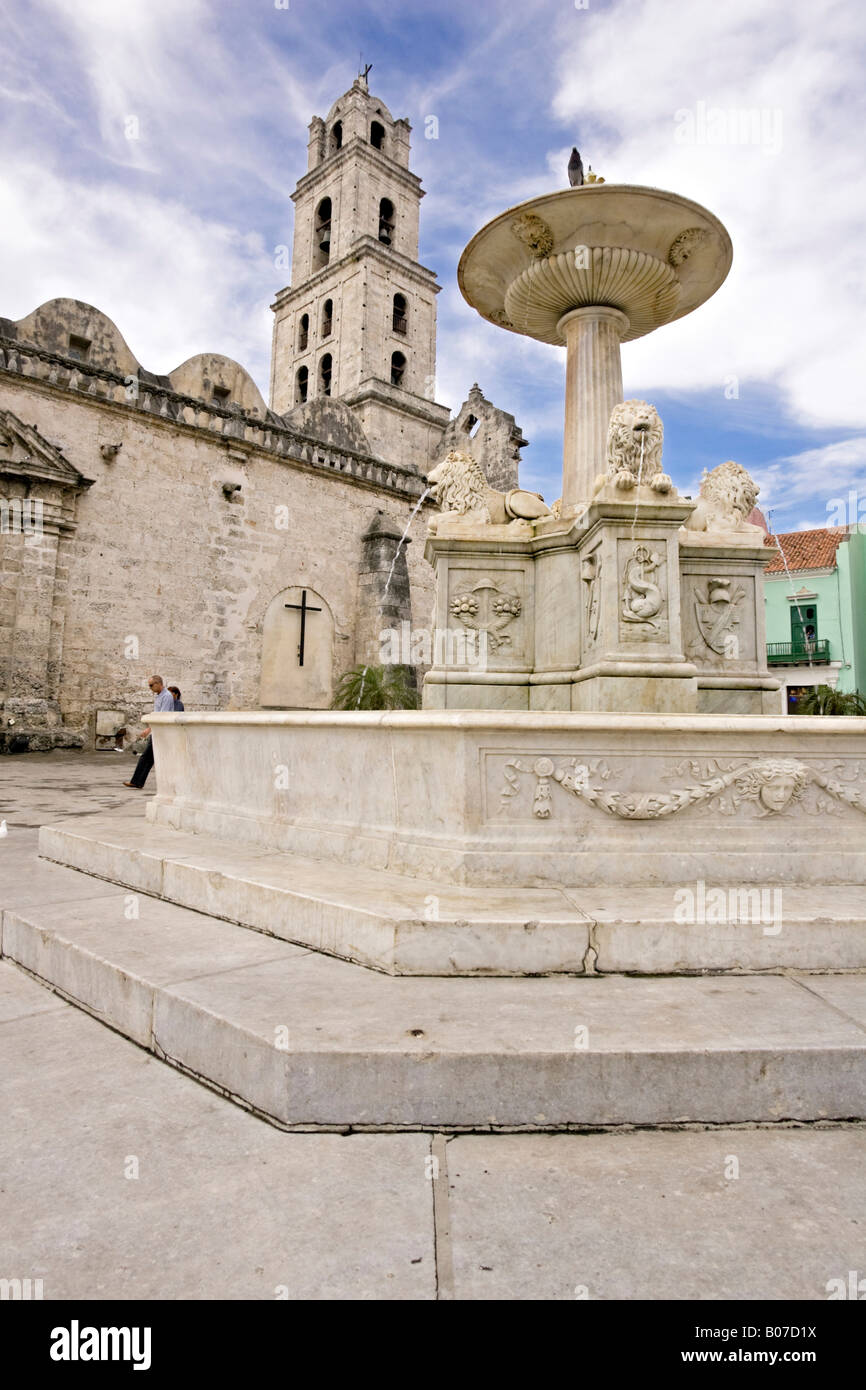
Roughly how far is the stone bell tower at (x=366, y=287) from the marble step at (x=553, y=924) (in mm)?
25413

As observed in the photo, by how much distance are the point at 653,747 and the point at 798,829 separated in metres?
0.69

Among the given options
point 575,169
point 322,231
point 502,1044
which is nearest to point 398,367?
point 322,231

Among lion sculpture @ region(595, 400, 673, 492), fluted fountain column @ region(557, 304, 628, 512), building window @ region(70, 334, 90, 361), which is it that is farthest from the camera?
building window @ region(70, 334, 90, 361)

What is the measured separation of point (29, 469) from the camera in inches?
496

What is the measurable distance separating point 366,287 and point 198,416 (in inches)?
595

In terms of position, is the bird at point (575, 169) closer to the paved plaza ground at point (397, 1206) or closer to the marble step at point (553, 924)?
the marble step at point (553, 924)

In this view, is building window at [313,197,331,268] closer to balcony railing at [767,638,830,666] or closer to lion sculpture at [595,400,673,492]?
balcony railing at [767,638,830,666]

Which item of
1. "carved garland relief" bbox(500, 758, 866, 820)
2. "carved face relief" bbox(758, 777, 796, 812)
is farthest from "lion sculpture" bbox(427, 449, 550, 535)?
"carved face relief" bbox(758, 777, 796, 812)

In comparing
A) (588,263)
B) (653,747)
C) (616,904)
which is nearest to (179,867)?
(616,904)

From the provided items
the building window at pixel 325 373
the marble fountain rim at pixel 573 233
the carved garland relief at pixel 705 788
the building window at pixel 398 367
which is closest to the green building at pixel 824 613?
the building window at pixel 398 367

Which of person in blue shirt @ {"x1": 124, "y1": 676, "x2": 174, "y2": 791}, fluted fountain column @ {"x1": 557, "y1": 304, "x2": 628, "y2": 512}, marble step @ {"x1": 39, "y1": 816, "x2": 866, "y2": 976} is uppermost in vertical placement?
fluted fountain column @ {"x1": 557, "y1": 304, "x2": 628, "y2": 512}

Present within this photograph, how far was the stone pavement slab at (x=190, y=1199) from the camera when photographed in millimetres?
1277

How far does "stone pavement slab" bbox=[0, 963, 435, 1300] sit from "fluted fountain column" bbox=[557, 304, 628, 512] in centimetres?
440

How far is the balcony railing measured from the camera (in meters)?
26.4
